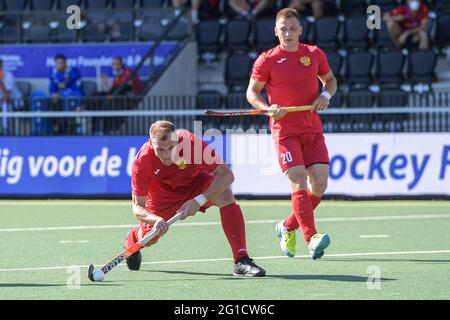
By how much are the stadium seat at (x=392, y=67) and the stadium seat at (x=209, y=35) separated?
141 inches

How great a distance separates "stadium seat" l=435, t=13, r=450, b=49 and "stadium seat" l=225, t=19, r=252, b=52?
12.2 ft

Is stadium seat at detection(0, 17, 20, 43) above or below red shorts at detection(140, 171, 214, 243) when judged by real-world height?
above

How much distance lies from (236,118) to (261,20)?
4.46 m

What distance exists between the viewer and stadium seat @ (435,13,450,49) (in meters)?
23.8

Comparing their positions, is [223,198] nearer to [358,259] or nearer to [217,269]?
[217,269]

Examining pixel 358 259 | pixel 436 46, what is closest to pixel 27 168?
pixel 436 46

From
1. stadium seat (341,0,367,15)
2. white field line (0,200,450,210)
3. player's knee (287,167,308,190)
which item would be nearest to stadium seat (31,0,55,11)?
stadium seat (341,0,367,15)

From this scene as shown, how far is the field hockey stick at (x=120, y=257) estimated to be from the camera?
10219 millimetres

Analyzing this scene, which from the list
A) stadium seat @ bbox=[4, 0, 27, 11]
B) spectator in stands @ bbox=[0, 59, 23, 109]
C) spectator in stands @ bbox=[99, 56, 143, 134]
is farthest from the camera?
stadium seat @ bbox=[4, 0, 27, 11]

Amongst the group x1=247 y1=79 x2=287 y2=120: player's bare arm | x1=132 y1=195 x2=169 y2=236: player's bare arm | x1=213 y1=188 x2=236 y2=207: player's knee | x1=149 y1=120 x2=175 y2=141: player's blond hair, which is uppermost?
x1=247 y1=79 x2=287 y2=120: player's bare arm

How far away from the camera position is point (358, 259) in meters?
11.8

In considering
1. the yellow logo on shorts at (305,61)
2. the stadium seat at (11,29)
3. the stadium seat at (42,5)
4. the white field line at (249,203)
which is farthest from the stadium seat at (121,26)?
the yellow logo on shorts at (305,61)

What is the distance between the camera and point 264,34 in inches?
971

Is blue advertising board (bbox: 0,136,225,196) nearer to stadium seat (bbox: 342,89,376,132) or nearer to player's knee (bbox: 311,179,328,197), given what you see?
stadium seat (bbox: 342,89,376,132)
